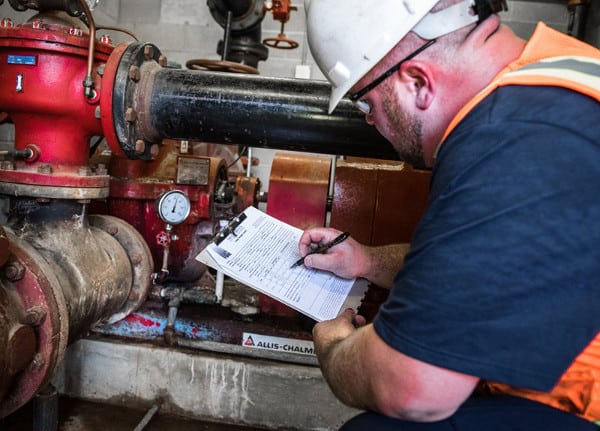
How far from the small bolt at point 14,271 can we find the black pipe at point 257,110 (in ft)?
1.49

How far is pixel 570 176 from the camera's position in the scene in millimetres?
519

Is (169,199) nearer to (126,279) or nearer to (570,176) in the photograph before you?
(126,279)

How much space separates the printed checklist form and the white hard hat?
0.44 m

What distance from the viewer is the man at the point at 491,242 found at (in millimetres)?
520

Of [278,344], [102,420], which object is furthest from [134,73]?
[102,420]

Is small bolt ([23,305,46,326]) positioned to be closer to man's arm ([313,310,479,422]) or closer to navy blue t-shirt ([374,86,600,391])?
man's arm ([313,310,479,422])

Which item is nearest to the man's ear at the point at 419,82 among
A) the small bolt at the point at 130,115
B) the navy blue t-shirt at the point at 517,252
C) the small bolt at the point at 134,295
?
the navy blue t-shirt at the point at 517,252

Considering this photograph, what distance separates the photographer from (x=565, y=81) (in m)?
0.56

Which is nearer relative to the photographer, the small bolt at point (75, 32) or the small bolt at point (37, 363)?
the small bolt at point (37, 363)

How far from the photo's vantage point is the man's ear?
26.7 inches

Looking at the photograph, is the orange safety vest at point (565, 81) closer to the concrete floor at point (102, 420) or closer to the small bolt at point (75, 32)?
the small bolt at point (75, 32)

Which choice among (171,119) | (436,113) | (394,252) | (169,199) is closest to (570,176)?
(436,113)

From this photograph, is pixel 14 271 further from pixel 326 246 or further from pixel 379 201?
pixel 379 201

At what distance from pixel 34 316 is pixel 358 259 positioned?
731 millimetres
